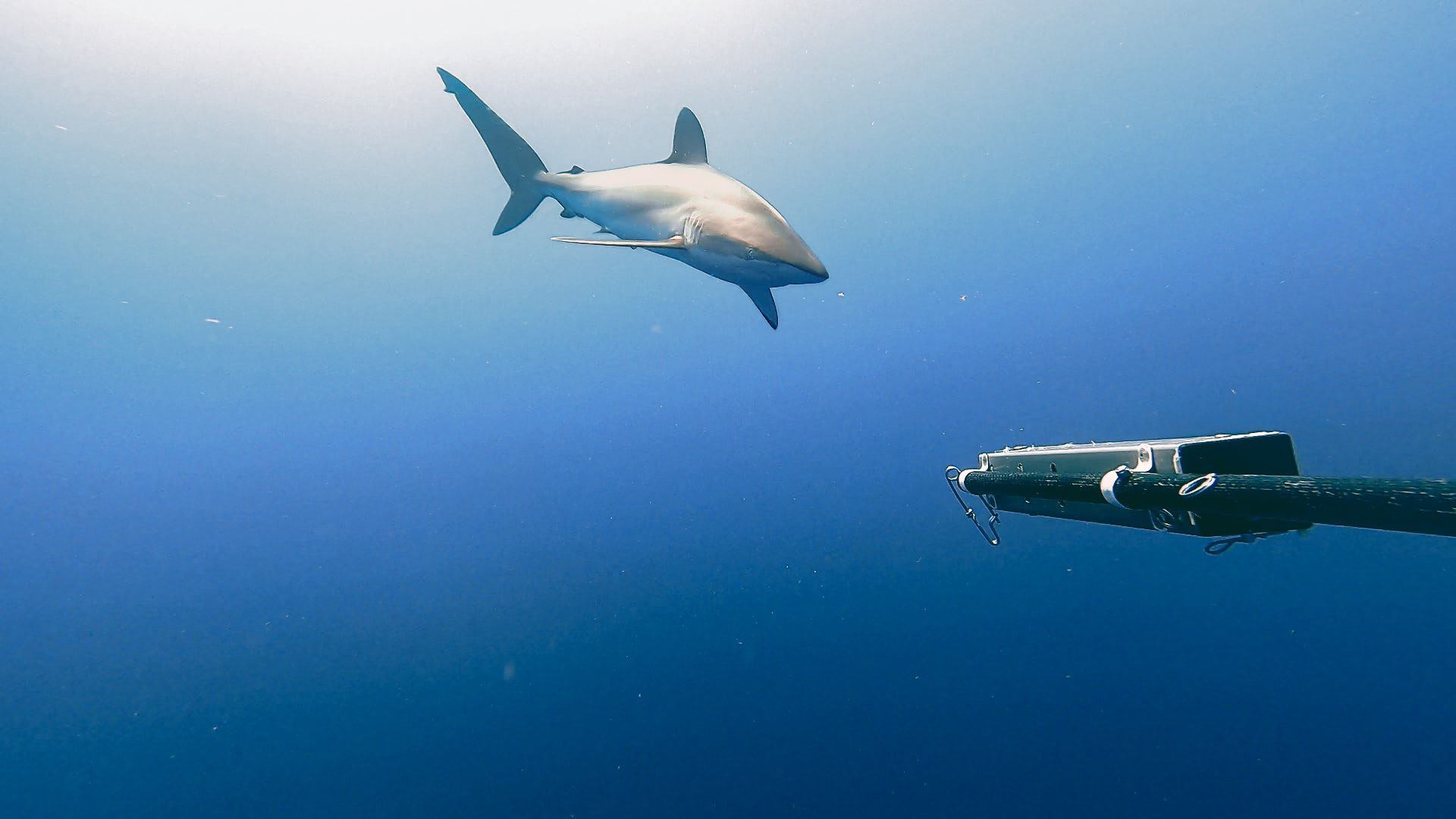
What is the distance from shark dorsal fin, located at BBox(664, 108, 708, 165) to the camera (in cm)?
338

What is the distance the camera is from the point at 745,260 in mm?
2717

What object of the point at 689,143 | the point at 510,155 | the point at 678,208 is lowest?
the point at 678,208

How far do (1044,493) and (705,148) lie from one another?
3.00 meters

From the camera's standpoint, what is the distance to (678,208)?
9.70ft

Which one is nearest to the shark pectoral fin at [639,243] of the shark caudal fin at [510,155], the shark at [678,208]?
the shark at [678,208]

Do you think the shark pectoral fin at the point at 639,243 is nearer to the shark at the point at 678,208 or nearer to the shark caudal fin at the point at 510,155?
the shark at the point at 678,208

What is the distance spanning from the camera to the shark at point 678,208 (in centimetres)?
268

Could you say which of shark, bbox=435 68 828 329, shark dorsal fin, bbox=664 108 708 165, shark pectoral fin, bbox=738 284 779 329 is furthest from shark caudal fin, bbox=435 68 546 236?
shark pectoral fin, bbox=738 284 779 329

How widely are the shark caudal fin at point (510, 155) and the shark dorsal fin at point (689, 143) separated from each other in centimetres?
101

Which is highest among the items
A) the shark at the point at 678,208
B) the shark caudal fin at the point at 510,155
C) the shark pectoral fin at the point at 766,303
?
the shark caudal fin at the point at 510,155

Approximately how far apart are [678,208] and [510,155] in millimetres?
1622

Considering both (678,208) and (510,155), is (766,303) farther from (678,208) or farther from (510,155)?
(510,155)

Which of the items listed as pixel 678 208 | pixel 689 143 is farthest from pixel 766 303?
pixel 689 143

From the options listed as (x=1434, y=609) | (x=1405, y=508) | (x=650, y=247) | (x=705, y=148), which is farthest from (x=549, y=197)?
(x=1434, y=609)
